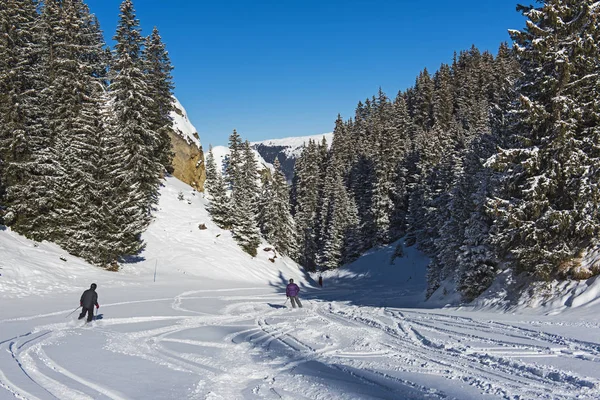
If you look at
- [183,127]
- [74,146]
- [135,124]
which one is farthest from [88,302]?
[183,127]

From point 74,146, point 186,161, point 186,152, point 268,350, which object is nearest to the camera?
point 268,350

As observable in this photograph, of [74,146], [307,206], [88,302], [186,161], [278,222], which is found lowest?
[88,302]

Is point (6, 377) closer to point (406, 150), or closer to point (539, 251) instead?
point (539, 251)

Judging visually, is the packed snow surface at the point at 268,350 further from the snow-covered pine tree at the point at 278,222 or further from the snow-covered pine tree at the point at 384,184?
the snow-covered pine tree at the point at 384,184

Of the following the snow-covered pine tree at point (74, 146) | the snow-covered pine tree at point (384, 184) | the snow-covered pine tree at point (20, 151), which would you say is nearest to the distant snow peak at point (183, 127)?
the snow-covered pine tree at point (74, 146)

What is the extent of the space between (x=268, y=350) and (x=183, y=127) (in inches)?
2126

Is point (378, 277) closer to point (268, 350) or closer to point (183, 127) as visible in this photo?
point (183, 127)

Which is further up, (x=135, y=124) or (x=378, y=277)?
(x=135, y=124)

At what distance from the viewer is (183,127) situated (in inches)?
2377

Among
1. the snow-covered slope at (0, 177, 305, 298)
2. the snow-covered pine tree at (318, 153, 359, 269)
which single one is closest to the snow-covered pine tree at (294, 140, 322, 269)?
the snow-covered pine tree at (318, 153, 359, 269)

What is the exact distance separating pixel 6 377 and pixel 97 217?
2327cm

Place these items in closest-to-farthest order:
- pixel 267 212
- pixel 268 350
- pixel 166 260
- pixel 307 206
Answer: pixel 268 350, pixel 166 260, pixel 267 212, pixel 307 206

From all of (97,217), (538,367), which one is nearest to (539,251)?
(538,367)

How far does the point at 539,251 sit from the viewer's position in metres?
14.9
